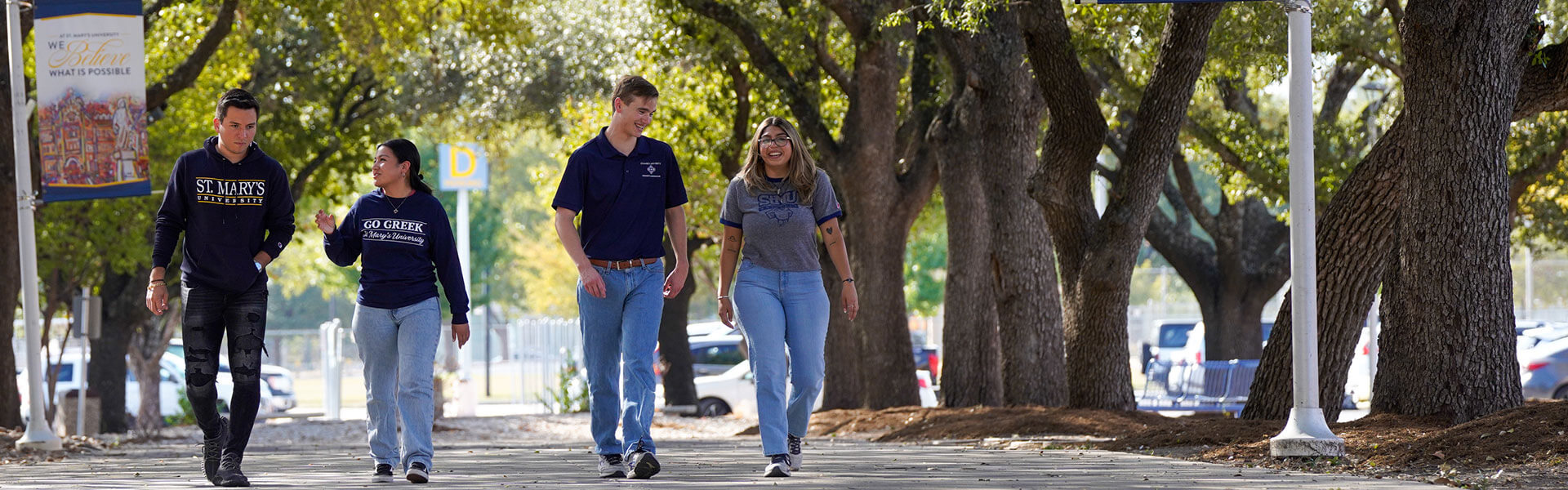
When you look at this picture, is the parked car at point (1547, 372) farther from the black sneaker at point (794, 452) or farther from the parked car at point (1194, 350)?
the black sneaker at point (794, 452)

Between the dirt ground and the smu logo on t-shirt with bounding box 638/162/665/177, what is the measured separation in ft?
10.3

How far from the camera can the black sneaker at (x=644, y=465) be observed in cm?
720

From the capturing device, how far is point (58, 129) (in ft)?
40.1

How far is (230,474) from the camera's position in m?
7.31

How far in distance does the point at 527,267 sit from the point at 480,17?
1818 inches

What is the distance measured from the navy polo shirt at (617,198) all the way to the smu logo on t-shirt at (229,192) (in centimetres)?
123

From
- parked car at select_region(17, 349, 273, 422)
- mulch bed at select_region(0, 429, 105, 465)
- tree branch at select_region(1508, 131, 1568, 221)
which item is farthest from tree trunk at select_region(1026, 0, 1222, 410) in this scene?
parked car at select_region(17, 349, 273, 422)

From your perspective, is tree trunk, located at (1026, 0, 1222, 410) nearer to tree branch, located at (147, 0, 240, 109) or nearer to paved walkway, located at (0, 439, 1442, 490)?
paved walkway, located at (0, 439, 1442, 490)

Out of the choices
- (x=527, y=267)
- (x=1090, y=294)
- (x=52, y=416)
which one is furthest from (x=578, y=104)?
(x=527, y=267)

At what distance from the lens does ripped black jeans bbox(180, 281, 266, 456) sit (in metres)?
7.22

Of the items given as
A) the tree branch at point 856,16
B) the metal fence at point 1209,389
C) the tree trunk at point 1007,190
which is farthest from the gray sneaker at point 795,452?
the metal fence at point 1209,389

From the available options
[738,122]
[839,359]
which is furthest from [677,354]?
[839,359]

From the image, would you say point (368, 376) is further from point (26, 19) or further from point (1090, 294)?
point (26, 19)

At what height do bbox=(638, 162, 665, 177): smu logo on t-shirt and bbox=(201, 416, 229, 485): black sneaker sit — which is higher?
bbox=(638, 162, 665, 177): smu logo on t-shirt
